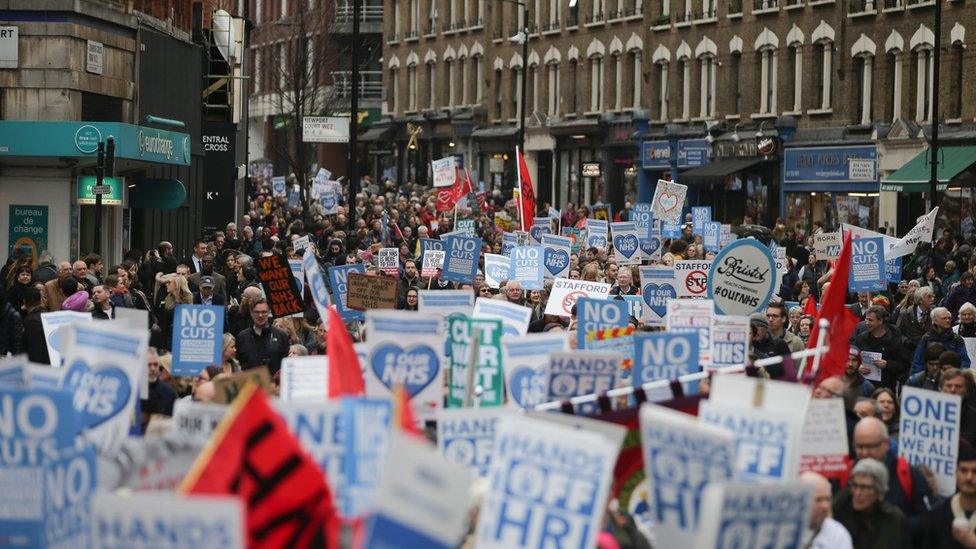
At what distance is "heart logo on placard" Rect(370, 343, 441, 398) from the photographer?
10.6 m

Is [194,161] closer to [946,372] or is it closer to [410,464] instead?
[946,372]

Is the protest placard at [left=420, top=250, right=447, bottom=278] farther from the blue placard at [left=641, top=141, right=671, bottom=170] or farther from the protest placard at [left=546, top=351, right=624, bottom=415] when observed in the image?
the blue placard at [left=641, top=141, right=671, bottom=170]

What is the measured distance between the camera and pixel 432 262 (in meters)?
25.4

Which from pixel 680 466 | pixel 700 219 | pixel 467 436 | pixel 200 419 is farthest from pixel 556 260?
pixel 680 466

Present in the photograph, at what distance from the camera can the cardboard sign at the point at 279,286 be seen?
687 inches

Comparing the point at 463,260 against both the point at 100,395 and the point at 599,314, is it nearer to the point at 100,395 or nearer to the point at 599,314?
the point at 599,314

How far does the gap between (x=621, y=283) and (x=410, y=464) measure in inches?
631

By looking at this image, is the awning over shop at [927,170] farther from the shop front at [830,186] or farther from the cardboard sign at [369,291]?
the cardboard sign at [369,291]

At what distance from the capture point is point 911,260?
30078 mm

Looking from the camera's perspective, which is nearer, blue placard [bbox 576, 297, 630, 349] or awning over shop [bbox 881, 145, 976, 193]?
blue placard [bbox 576, 297, 630, 349]

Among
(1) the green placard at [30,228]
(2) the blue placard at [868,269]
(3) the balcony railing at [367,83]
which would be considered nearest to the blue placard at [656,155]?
(3) the balcony railing at [367,83]

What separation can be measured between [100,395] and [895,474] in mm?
4327

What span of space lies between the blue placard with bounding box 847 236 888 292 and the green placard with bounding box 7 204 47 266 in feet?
42.2

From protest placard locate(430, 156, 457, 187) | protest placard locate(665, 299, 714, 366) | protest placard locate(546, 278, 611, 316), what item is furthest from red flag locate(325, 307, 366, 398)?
protest placard locate(430, 156, 457, 187)
